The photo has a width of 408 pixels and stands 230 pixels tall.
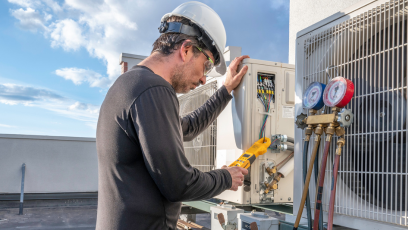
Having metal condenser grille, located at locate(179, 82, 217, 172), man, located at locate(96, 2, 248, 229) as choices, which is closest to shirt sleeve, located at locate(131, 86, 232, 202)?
man, located at locate(96, 2, 248, 229)

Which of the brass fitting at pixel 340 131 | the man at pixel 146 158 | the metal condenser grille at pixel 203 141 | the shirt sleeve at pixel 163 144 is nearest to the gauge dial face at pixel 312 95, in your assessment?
the brass fitting at pixel 340 131

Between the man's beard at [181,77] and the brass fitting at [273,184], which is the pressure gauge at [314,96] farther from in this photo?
the brass fitting at [273,184]

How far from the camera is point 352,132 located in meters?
1.16

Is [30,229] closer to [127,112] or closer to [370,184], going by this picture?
[127,112]

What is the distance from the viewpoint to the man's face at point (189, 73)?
1321 mm

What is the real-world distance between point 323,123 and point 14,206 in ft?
24.4

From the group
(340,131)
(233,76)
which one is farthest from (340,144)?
(233,76)

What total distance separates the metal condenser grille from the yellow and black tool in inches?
17.8

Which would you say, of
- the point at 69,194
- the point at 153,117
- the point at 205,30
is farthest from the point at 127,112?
the point at 69,194

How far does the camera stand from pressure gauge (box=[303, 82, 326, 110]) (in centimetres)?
121

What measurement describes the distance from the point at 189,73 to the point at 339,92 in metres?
0.59

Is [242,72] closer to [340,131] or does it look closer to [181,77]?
[181,77]

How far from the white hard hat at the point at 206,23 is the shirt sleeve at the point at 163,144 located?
439mm

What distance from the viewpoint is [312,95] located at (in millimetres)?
1243
